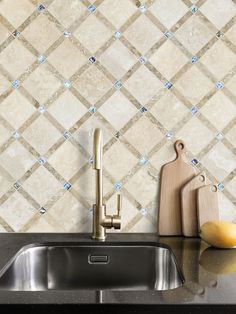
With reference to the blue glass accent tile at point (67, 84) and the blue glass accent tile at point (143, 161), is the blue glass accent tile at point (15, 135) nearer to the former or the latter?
the blue glass accent tile at point (67, 84)

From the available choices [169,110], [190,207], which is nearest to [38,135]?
[169,110]

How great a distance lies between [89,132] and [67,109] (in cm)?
10

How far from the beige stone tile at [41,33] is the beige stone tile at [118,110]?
0.27 meters

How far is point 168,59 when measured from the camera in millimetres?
1513

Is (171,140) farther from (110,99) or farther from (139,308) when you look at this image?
(139,308)

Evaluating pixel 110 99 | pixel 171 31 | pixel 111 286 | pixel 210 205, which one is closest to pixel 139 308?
pixel 111 286

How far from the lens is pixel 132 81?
4.96 feet

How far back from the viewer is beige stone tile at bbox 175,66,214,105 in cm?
152

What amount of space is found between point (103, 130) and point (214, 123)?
14.5 inches

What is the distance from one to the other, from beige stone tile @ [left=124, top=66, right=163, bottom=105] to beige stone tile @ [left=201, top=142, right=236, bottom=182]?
0.27 meters

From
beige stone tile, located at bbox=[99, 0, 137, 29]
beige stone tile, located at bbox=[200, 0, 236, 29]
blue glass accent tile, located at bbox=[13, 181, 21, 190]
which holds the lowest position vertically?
beige stone tile, located at bbox=[200, 0, 236, 29]

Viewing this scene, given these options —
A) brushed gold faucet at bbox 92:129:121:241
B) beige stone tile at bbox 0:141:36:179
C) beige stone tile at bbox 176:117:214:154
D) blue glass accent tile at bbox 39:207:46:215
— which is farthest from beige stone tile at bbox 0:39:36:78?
beige stone tile at bbox 176:117:214:154

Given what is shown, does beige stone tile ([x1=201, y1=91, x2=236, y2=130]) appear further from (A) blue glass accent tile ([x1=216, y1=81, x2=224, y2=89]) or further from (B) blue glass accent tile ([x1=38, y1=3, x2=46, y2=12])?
(B) blue glass accent tile ([x1=38, y1=3, x2=46, y2=12])

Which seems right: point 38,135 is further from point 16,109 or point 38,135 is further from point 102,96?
point 102,96
